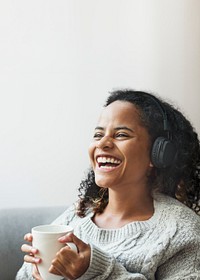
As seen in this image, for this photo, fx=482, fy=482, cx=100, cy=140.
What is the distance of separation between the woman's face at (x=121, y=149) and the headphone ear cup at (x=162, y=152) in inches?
1.2

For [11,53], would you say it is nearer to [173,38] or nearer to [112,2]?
[112,2]

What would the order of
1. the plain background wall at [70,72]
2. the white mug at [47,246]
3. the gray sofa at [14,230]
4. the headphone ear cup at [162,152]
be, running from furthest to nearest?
the plain background wall at [70,72]
the gray sofa at [14,230]
the headphone ear cup at [162,152]
the white mug at [47,246]

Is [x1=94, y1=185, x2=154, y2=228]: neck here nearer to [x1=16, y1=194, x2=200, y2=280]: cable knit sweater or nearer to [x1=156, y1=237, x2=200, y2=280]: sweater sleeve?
[x1=16, y1=194, x2=200, y2=280]: cable knit sweater

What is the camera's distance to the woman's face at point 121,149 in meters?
1.17

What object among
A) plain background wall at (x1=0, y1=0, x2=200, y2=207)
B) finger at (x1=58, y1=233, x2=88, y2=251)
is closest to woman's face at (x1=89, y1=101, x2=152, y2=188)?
finger at (x1=58, y1=233, x2=88, y2=251)

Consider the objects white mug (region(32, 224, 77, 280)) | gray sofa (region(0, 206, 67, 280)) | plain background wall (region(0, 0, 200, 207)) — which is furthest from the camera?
plain background wall (region(0, 0, 200, 207))

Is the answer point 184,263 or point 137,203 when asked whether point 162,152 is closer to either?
A: point 137,203

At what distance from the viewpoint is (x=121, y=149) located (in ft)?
3.84

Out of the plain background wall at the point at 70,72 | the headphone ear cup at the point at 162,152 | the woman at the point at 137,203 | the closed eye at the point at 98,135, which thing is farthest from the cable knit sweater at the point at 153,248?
the plain background wall at the point at 70,72

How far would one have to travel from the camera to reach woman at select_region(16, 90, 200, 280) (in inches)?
40.9

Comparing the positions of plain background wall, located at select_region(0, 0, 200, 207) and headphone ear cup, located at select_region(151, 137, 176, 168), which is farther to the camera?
plain background wall, located at select_region(0, 0, 200, 207)

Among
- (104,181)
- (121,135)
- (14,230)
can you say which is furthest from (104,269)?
(14,230)

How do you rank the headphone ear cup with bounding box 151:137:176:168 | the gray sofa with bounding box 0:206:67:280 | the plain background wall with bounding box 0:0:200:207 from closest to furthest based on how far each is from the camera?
the headphone ear cup with bounding box 151:137:176:168 < the gray sofa with bounding box 0:206:67:280 < the plain background wall with bounding box 0:0:200:207

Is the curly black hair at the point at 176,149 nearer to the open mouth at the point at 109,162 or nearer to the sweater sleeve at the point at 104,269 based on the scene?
the open mouth at the point at 109,162
